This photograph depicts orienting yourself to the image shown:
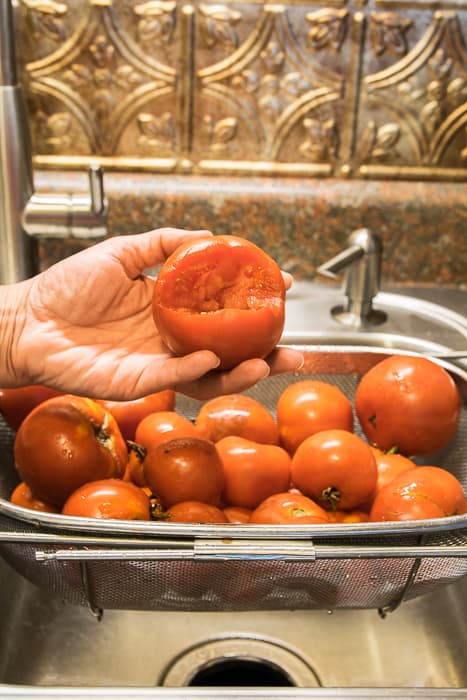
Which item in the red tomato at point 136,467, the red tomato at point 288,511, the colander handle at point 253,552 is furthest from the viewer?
the red tomato at point 136,467

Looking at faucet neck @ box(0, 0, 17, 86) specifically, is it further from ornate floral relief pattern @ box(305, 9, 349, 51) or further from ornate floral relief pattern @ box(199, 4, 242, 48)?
ornate floral relief pattern @ box(305, 9, 349, 51)

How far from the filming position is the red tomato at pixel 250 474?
741 millimetres

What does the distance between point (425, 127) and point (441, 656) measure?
79cm

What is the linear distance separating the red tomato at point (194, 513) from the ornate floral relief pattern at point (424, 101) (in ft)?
2.45

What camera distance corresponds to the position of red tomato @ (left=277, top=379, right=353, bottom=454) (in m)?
0.81

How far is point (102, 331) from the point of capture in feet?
2.48

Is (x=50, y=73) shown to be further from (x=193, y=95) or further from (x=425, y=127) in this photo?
(x=425, y=127)

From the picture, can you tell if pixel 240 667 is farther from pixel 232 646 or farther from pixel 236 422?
pixel 236 422

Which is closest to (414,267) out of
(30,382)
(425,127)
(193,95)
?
(425,127)

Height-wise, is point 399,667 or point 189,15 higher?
point 189,15

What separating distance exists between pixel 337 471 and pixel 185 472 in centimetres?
14

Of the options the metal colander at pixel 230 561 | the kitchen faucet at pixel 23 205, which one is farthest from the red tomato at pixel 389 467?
the kitchen faucet at pixel 23 205

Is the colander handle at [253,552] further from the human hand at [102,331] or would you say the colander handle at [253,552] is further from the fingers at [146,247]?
the fingers at [146,247]

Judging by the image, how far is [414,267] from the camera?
1.27m
